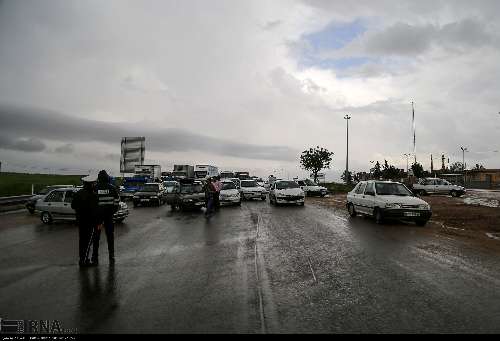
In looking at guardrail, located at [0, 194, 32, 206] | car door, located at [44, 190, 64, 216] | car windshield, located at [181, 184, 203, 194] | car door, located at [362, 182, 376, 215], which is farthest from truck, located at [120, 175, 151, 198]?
car door, located at [362, 182, 376, 215]

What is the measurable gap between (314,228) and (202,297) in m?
8.59

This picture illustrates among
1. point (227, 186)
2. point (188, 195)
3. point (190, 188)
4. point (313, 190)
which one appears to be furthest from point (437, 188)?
point (188, 195)

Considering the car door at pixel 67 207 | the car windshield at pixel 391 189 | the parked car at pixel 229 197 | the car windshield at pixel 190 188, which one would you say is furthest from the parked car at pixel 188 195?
the car windshield at pixel 391 189

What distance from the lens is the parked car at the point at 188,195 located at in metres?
23.1

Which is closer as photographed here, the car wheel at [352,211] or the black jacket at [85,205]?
the black jacket at [85,205]

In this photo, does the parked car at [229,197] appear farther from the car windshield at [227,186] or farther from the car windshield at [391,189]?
the car windshield at [391,189]

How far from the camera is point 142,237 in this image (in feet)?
39.8

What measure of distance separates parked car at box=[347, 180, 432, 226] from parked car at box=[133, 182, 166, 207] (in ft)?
52.1

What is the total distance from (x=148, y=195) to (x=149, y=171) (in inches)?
366

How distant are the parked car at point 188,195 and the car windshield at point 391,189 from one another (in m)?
10.8

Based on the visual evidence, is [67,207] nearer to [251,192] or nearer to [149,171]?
[251,192]

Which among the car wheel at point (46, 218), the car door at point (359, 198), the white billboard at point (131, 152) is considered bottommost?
the car wheel at point (46, 218)
